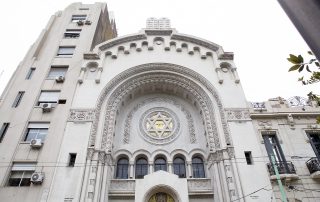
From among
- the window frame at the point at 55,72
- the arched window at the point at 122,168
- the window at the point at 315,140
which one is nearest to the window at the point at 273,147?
the window at the point at 315,140

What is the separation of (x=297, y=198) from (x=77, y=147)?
41.9 ft

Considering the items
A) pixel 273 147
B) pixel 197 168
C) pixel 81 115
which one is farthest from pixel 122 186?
pixel 273 147

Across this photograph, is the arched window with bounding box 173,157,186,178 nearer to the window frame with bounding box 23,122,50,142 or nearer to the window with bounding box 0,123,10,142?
the window frame with bounding box 23,122,50,142

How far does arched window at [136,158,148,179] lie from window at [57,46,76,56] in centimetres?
1151

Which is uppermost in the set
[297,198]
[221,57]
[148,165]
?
[221,57]

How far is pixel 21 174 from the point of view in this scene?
46.1ft

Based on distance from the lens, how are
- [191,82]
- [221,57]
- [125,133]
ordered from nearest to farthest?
[125,133] < [191,82] < [221,57]

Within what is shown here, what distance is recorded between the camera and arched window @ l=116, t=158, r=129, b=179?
16.0 m

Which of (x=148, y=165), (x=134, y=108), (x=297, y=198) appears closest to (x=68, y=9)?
(x=134, y=108)

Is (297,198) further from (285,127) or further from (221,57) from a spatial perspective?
(221,57)

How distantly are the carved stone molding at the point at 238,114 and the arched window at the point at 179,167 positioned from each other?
4.45 metres

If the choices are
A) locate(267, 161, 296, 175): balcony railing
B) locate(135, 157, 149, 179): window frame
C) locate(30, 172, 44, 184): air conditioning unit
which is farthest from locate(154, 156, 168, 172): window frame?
locate(30, 172, 44, 184): air conditioning unit

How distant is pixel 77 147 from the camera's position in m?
14.8

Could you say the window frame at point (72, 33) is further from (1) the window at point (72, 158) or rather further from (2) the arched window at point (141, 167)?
(2) the arched window at point (141, 167)
